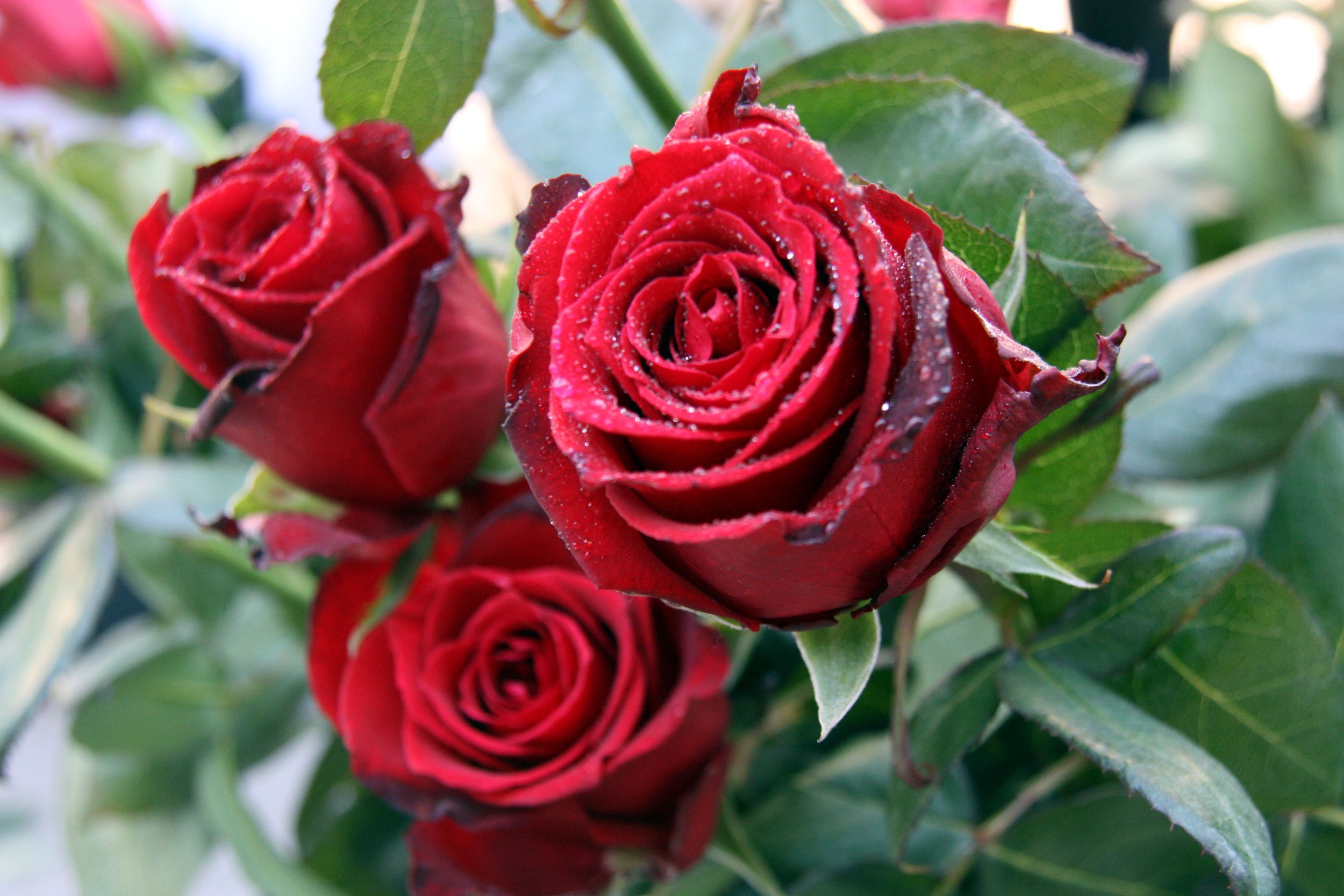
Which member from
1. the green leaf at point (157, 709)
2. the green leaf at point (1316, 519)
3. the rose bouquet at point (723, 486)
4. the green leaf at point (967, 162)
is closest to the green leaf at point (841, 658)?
the rose bouquet at point (723, 486)

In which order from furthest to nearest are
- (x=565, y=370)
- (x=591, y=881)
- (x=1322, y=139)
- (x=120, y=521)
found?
(x=1322, y=139), (x=120, y=521), (x=591, y=881), (x=565, y=370)

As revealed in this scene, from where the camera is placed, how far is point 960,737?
25 centimetres

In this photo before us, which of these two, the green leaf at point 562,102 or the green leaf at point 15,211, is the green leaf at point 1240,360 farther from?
the green leaf at point 15,211

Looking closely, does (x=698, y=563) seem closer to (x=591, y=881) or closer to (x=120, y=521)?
(x=591, y=881)

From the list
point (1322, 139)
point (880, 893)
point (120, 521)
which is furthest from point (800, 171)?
point (1322, 139)

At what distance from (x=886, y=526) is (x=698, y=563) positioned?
0.11 feet

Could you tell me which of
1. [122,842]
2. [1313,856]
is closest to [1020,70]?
[1313,856]

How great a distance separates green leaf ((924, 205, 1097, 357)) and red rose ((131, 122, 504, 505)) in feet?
0.39

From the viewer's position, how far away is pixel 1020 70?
30 cm

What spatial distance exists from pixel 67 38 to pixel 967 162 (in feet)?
1.74

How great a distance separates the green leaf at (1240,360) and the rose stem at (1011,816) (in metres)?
0.11

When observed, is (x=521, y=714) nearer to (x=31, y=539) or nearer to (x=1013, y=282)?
(x=1013, y=282)

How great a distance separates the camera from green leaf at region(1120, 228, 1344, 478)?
1.17 feet

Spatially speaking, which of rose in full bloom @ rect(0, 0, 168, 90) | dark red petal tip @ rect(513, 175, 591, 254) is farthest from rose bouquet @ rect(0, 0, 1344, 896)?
rose in full bloom @ rect(0, 0, 168, 90)
